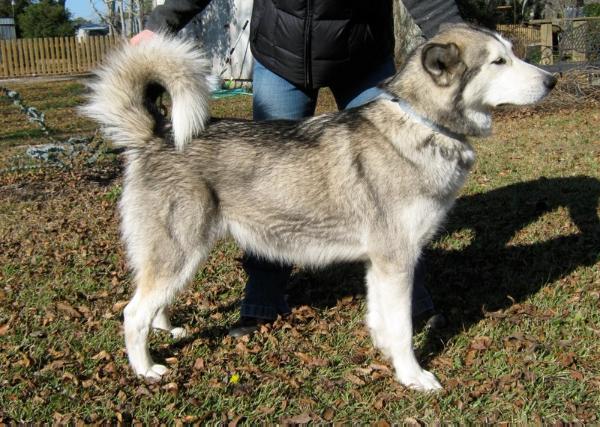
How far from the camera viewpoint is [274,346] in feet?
12.6

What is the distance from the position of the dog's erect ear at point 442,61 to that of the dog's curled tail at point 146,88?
116 centimetres

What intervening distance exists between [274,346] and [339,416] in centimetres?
83

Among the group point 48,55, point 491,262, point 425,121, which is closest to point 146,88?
point 425,121

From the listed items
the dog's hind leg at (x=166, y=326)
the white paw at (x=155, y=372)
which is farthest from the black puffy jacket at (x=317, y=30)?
the white paw at (x=155, y=372)

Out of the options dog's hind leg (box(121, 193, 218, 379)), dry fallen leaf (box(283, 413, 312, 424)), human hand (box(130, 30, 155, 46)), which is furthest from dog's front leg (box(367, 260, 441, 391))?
human hand (box(130, 30, 155, 46))

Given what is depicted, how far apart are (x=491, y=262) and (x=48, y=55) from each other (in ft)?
76.9

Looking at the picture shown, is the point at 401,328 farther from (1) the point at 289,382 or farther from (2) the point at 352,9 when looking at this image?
(2) the point at 352,9

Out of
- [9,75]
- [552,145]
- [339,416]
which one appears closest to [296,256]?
[339,416]

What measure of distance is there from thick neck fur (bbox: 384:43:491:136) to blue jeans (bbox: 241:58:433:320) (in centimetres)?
40

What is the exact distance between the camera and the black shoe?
4.01 meters

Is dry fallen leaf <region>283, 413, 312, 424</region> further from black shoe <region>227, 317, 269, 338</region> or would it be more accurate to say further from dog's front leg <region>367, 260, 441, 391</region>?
black shoe <region>227, 317, 269, 338</region>

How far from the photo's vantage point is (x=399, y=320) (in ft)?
10.9

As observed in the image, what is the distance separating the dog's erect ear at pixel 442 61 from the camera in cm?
311

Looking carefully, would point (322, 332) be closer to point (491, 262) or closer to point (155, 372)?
point (155, 372)
